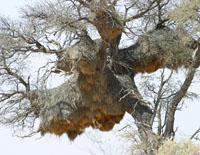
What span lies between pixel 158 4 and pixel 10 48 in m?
4.44

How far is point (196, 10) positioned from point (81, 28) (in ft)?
9.30

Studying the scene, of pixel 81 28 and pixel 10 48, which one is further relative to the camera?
pixel 10 48

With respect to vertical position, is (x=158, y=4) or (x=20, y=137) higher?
(x=158, y=4)

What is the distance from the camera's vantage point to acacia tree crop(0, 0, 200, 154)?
32.4 ft

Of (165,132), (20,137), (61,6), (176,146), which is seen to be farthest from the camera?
(20,137)

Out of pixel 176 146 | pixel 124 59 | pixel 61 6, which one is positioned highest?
pixel 61 6

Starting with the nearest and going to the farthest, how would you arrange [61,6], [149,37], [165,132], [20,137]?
1. [61,6]
2. [165,132]
3. [149,37]
4. [20,137]

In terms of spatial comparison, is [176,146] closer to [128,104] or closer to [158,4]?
[128,104]

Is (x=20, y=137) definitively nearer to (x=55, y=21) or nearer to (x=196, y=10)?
Result: (x=55, y=21)

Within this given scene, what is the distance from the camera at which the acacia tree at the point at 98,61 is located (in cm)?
988

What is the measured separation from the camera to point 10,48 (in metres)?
11.9

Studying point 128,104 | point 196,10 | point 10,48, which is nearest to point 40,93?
point 10,48

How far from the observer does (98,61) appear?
10.6 m

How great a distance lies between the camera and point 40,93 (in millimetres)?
11703
